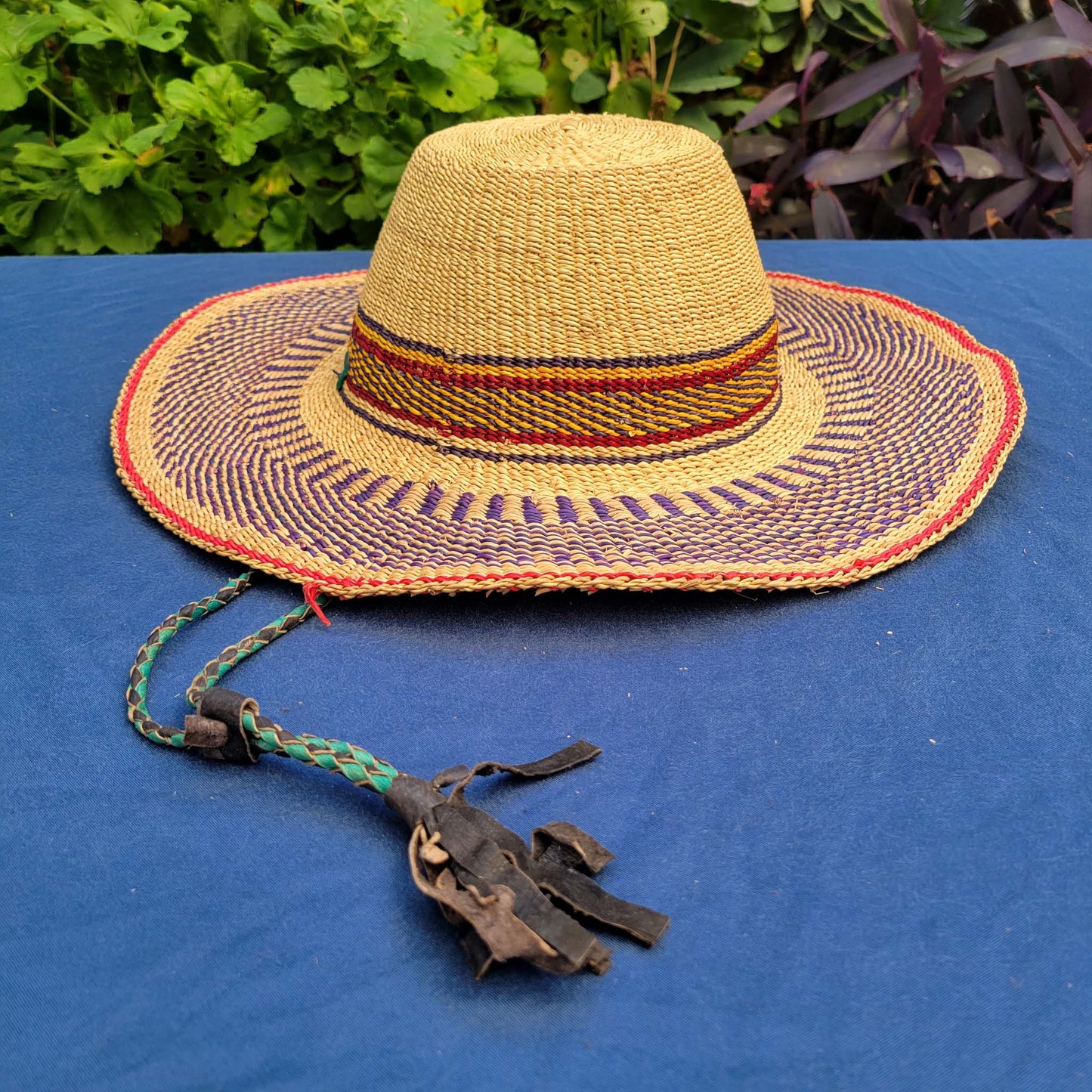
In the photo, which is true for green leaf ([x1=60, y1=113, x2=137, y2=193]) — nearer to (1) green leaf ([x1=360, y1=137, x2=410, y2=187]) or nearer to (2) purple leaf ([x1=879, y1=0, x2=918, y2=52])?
(1) green leaf ([x1=360, y1=137, x2=410, y2=187])

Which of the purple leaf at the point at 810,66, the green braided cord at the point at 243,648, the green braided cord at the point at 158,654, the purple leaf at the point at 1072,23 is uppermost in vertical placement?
the purple leaf at the point at 1072,23

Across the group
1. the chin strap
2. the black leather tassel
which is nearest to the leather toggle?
the chin strap

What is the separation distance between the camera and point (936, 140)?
2.38 m

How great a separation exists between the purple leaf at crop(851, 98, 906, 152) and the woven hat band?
1387mm

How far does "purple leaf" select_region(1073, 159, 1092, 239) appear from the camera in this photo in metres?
2.12

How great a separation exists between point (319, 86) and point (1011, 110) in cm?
133

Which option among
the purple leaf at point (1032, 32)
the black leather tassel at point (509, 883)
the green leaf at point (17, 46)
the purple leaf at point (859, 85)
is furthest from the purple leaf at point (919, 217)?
the black leather tassel at point (509, 883)

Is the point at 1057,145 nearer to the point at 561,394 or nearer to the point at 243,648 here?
the point at 561,394

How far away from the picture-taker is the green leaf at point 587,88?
7.30ft

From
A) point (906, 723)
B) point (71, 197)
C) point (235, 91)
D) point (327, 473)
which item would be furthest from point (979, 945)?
point (71, 197)

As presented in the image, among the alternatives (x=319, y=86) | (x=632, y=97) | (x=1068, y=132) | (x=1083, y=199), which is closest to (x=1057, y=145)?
(x=1068, y=132)

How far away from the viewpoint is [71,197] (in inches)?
78.5

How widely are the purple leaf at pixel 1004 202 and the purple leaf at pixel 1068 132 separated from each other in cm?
10

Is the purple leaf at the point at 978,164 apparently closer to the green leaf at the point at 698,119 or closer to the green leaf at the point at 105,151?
the green leaf at the point at 698,119
